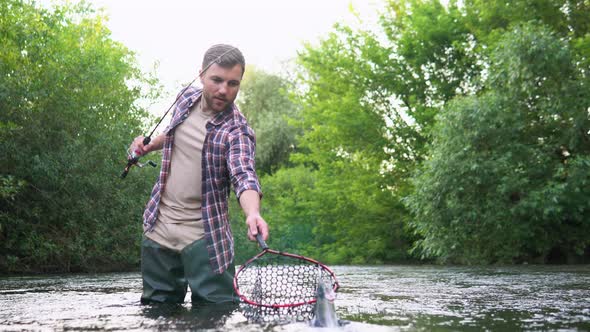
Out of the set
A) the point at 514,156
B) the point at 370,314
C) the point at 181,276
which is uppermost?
the point at 514,156

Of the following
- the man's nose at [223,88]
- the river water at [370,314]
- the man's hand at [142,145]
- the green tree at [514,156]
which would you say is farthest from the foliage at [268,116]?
the man's nose at [223,88]

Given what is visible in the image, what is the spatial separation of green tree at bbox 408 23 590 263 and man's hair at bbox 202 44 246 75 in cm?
1374

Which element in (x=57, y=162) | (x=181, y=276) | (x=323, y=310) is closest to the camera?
(x=323, y=310)

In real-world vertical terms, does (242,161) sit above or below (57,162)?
below

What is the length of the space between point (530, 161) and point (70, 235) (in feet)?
37.6

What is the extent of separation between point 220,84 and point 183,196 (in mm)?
740

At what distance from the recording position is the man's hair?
4.32 m

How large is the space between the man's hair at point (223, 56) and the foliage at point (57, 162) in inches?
391

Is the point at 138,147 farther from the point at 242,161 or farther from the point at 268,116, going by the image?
the point at 268,116

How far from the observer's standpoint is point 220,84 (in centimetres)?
439

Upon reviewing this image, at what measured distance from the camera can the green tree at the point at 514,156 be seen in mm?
17328

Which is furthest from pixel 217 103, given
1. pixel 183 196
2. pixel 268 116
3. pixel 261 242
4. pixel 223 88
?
pixel 268 116

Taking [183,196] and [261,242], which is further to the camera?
[183,196]

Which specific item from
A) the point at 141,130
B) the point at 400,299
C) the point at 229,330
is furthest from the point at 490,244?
the point at 229,330
